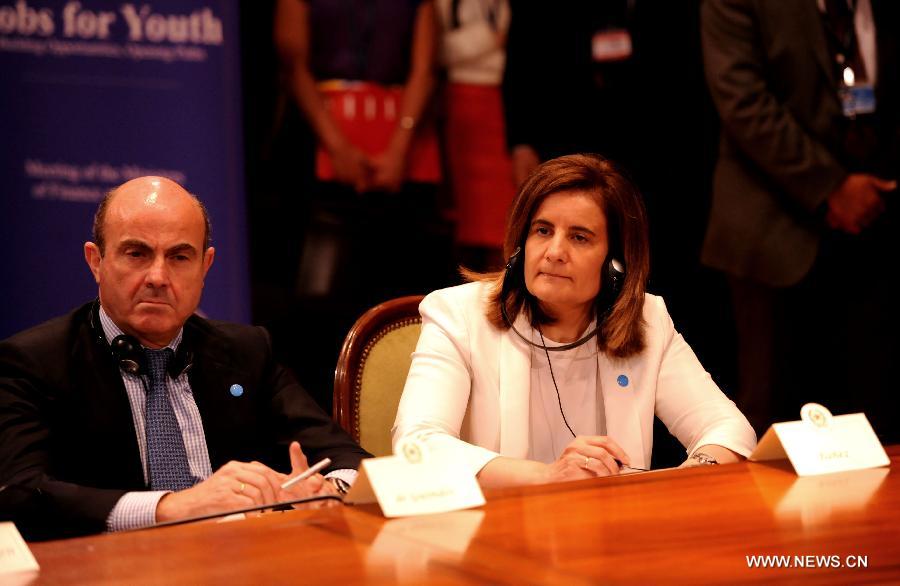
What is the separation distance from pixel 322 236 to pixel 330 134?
0.43m

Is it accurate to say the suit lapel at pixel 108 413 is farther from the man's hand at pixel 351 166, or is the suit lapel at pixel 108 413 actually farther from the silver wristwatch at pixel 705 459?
the man's hand at pixel 351 166

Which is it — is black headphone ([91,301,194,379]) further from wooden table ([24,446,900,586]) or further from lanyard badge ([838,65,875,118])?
lanyard badge ([838,65,875,118])

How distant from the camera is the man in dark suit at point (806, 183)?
429cm

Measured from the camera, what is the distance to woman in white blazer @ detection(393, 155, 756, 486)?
9.41 ft

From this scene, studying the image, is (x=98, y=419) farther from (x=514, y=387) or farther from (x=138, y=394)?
(x=514, y=387)

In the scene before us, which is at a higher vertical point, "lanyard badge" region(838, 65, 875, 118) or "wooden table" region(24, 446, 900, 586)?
"lanyard badge" region(838, 65, 875, 118)

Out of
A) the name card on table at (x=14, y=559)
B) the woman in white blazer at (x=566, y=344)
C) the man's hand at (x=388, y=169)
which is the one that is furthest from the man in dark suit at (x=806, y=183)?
the name card on table at (x=14, y=559)

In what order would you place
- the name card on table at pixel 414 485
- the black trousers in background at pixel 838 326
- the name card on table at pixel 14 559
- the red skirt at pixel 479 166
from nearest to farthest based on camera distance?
the name card on table at pixel 14 559 < the name card on table at pixel 414 485 < the black trousers in background at pixel 838 326 < the red skirt at pixel 479 166

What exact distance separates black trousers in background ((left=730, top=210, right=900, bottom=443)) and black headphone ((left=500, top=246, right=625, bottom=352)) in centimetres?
168

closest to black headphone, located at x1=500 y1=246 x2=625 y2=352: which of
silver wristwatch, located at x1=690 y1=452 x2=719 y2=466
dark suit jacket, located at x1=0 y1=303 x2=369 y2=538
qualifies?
silver wristwatch, located at x1=690 y1=452 x2=719 y2=466

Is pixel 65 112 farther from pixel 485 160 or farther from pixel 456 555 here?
pixel 456 555

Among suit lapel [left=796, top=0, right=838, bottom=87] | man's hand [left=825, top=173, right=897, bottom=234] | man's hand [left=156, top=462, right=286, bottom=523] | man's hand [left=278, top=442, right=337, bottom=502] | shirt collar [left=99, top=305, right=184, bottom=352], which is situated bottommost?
man's hand [left=278, top=442, right=337, bottom=502]

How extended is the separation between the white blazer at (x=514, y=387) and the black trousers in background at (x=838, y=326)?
1634mm

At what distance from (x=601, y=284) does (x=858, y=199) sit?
66.3 inches
